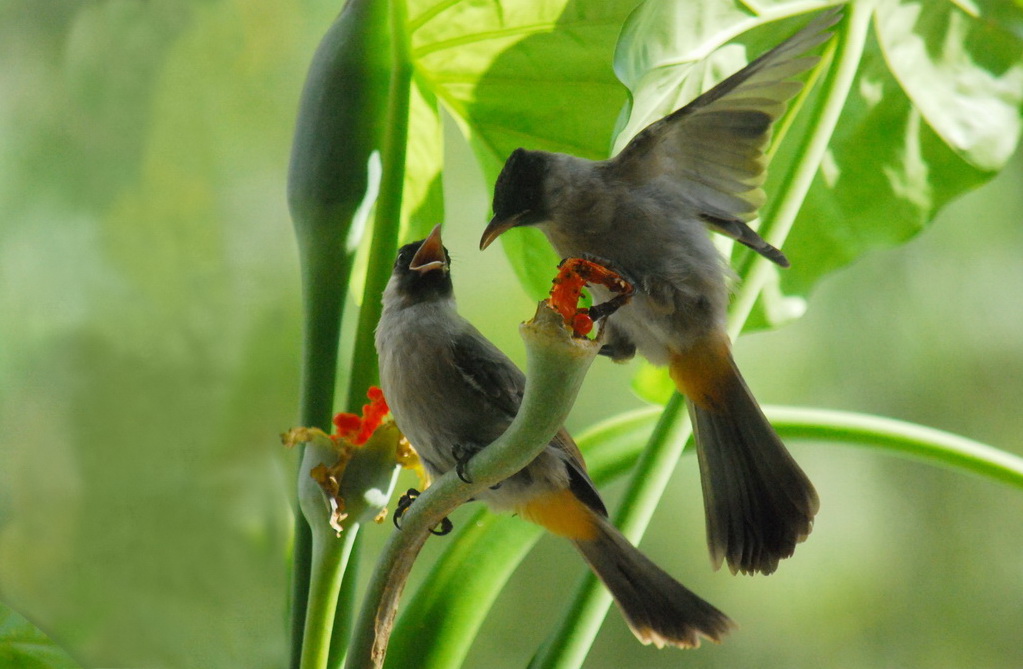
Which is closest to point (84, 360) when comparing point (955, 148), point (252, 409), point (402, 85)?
point (252, 409)

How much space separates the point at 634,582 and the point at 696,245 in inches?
9.7

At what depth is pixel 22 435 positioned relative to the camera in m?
1.22

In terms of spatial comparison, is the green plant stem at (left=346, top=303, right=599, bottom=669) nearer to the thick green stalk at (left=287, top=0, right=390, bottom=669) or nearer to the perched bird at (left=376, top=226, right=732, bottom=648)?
the perched bird at (left=376, top=226, right=732, bottom=648)

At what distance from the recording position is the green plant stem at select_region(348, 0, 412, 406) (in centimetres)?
82

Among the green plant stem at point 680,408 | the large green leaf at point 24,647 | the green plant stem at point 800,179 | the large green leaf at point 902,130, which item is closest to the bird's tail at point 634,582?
the green plant stem at point 680,408

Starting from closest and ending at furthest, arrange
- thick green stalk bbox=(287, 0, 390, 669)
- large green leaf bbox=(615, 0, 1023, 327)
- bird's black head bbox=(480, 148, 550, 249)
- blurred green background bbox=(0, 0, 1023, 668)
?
1. bird's black head bbox=(480, 148, 550, 249)
2. thick green stalk bbox=(287, 0, 390, 669)
3. large green leaf bbox=(615, 0, 1023, 327)
4. blurred green background bbox=(0, 0, 1023, 668)

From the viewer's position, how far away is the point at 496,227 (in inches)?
25.2

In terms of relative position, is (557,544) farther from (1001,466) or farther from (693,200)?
(693,200)

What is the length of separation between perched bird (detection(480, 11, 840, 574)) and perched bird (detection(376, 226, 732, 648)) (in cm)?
6

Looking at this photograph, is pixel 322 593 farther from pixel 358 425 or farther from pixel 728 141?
pixel 728 141

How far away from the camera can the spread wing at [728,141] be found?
568 mm

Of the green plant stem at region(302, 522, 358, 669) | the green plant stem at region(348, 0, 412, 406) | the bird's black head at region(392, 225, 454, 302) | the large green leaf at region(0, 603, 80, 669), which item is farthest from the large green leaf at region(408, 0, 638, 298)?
the large green leaf at region(0, 603, 80, 669)

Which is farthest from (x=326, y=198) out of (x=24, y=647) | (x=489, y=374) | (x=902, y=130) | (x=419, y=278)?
(x=902, y=130)

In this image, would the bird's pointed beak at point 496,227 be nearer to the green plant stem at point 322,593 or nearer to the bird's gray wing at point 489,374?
the bird's gray wing at point 489,374
